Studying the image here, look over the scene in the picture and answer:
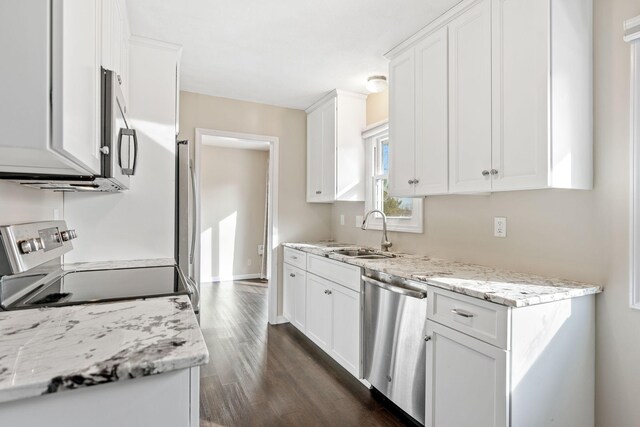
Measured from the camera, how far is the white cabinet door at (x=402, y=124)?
2326 mm

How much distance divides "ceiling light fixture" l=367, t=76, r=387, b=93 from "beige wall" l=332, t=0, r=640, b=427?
160 centimetres

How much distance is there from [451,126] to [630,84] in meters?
A: 0.78

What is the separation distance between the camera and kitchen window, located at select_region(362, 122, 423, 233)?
9.62ft

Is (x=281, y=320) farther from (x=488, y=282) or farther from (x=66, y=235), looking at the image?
(x=488, y=282)

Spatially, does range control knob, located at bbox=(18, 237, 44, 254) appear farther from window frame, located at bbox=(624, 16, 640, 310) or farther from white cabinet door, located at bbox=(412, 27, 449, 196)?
window frame, located at bbox=(624, 16, 640, 310)

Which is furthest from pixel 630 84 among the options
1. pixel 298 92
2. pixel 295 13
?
pixel 298 92

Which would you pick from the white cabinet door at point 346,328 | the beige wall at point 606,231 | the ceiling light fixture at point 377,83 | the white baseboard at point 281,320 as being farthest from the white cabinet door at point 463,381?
the white baseboard at point 281,320

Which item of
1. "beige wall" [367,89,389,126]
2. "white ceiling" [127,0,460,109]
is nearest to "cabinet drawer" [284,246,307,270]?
"beige wall" [367,89,389,126]

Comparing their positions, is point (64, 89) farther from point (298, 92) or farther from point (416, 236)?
point (298, 92)

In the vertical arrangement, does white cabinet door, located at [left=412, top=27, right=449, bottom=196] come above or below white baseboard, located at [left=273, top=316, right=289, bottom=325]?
above

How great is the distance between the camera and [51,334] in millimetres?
856

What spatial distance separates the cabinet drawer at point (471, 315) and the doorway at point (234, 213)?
429 cm

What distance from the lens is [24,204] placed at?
1.47m

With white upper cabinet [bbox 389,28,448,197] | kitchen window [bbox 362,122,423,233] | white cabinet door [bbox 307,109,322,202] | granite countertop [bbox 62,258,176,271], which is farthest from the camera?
white cabinet door [bbox 307,109,322,202]
